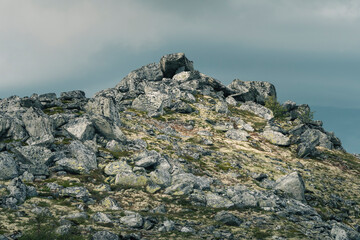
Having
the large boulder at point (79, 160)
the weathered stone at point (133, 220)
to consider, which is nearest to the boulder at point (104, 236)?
the weathered stone at point (133, 220)

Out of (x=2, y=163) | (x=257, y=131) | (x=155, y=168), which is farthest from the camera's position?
(x=257, y=131)

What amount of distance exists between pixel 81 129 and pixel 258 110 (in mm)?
119228

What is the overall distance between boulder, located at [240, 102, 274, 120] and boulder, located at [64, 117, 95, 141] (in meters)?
112

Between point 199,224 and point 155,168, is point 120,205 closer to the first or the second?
point 199,224

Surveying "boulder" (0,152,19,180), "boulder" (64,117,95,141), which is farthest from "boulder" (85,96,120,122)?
"boulder" (0,152,19,180)

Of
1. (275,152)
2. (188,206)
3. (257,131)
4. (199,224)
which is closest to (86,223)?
(199,224)

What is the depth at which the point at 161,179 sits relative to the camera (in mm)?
50875

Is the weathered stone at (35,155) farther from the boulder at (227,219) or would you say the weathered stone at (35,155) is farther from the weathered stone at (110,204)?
the boulder at (227,219)

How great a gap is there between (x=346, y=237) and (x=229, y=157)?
145 ft

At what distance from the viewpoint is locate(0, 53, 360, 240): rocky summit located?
32719 millimetres

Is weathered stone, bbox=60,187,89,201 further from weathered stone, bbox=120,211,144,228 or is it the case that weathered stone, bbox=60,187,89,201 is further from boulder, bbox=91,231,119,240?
boulder, bbox=91,231,119,240

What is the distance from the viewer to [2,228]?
27234 mm

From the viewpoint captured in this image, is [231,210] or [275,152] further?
[275,152]

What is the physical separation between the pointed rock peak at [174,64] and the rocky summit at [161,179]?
2875 inches
